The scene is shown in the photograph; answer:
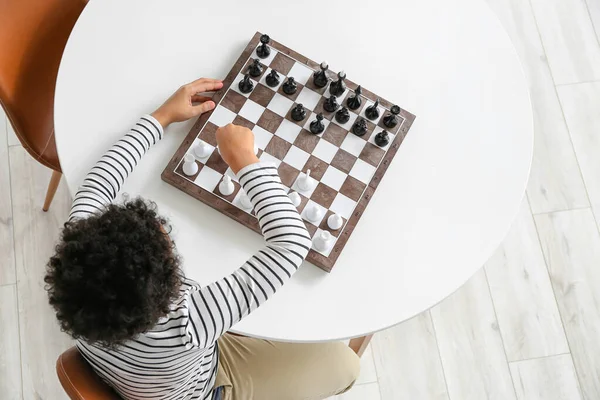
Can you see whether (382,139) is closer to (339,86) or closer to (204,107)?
(339,86)

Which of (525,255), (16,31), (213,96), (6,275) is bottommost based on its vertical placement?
(6,275)

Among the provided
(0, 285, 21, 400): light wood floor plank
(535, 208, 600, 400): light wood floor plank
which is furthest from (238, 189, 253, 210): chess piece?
(535, 208, 600, 400): light wood floor plank

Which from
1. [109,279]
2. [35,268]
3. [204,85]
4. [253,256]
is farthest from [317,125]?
[35,268]

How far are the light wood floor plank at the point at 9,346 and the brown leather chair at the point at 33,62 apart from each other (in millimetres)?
690

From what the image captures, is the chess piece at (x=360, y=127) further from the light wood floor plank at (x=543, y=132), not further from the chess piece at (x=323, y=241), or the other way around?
the light wood floor plank at (x=543, y=132)

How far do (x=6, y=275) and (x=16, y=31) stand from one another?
103cm

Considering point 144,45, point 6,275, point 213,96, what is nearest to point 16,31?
point 144,45

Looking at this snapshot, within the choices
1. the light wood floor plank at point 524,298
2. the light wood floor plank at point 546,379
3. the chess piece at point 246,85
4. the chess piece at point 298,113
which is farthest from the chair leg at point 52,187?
the light wood floor plank at point 546,379

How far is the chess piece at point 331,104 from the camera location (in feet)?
5.86

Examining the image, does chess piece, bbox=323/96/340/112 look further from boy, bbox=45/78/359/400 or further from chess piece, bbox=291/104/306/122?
boy, bbox=45/78/359/400

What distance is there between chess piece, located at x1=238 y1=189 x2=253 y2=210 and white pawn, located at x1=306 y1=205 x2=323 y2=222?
15cm

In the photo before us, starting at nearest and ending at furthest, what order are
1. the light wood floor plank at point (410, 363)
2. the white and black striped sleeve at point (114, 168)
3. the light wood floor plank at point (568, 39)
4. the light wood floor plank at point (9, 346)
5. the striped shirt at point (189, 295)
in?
1. the striped shirt at point (189, 295)
2. the white and black striped sleeve at point (114, 168)
3. the light wood floor plank at point (9, 346)
4. the light wood floor plank at point (410, 363)
5. the light wood floor plank at point (568, 39)

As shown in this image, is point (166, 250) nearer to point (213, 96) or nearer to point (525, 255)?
point (213, 96)

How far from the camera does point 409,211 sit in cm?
173
